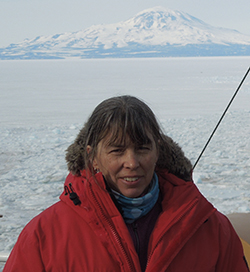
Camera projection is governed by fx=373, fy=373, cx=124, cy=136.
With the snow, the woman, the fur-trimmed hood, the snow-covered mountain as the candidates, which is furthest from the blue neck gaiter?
the snow-covered mountain

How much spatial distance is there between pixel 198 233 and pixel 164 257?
12 centimetres

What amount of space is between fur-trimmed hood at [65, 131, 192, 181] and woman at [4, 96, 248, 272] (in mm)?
40

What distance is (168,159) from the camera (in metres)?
1.18

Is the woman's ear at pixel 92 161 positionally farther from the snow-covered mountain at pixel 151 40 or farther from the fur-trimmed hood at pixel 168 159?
the snow-covered mountain at pixel 151 40

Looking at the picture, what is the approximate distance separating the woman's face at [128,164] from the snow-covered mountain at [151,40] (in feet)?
357

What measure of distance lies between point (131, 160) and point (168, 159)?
8.4 inches

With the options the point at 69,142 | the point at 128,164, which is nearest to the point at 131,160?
the point at 128,164

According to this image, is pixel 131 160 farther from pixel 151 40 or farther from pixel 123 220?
pixel 151 40

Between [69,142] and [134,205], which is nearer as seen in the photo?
[134,205]

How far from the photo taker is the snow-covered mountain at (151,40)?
11306 cm

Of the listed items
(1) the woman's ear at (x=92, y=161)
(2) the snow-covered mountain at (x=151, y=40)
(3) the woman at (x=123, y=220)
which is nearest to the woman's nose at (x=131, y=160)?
(3) the woman at (x=123, y=220)

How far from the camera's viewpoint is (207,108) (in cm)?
1097

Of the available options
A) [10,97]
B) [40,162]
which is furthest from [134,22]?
[40,162]

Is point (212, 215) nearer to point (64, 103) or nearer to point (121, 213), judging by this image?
point (121, 213)
